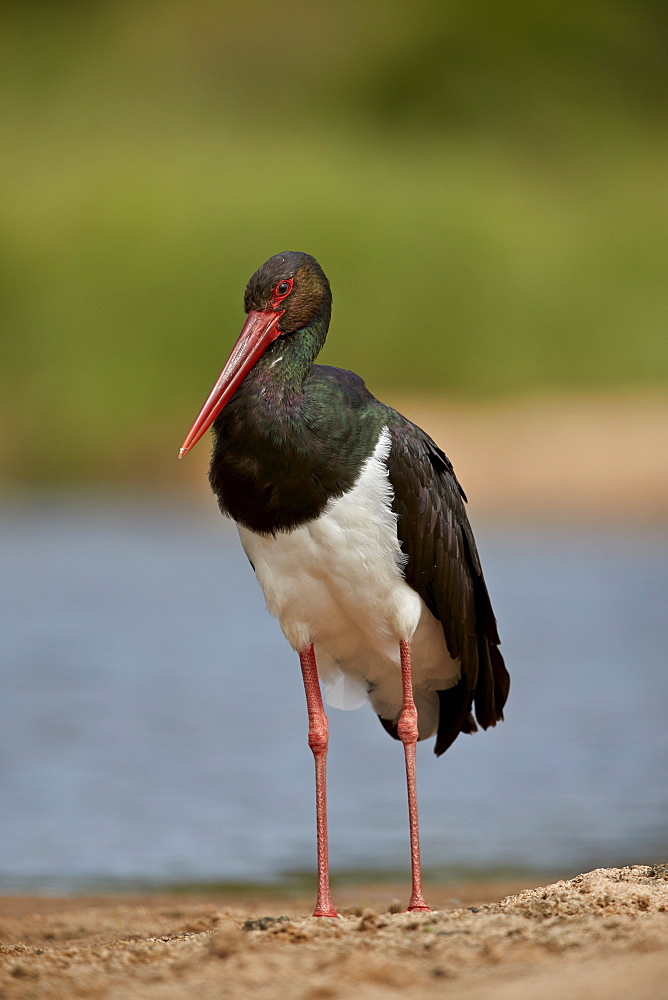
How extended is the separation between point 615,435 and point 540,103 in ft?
41.9

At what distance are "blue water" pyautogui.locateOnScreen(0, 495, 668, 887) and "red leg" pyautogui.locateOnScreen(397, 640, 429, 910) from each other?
4.24 feet

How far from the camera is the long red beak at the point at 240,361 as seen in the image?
3.88 m

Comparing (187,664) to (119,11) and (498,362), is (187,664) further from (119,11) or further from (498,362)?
(119,11)

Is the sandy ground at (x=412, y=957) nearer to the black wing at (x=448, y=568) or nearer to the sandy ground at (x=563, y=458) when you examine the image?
the black wing at (x=448, y=568)

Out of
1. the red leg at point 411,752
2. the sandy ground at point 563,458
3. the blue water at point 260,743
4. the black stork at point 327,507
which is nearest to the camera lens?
the black stork at point 327,507

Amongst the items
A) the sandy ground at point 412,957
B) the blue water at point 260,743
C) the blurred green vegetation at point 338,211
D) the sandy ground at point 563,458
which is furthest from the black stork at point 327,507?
the blurred green vegetation at point 338,211

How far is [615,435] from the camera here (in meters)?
15.4

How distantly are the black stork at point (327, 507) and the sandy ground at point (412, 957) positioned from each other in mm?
657

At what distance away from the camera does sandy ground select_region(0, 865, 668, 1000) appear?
8.70 feet

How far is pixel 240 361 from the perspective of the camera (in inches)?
155

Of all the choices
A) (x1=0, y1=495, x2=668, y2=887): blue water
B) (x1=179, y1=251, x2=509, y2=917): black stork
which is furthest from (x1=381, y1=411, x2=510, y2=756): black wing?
(x1=0, y1=495, x2=668, y2=887): blue water

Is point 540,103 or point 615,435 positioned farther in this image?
point 540,103

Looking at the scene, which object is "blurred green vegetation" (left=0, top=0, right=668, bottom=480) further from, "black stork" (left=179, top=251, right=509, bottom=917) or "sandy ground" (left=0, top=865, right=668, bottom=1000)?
"sandy ground" (left=0, top=865, right=668, bottom=1000)

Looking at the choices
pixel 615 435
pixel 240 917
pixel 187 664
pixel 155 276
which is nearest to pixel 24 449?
pixel 155 276
